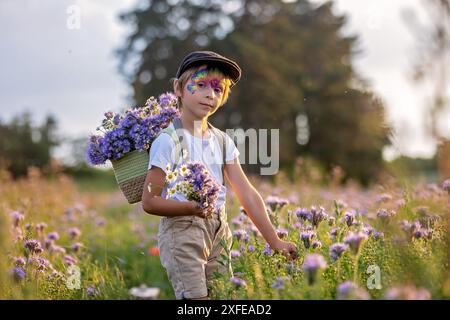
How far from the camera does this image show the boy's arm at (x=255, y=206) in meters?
3.15

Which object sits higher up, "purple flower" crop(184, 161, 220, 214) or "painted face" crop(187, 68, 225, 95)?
"painted face" crop(187, 68, 225, 95)

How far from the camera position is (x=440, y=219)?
129 inches

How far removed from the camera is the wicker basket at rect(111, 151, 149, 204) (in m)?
3.12

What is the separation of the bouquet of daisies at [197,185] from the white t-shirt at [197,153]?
0.48 feet

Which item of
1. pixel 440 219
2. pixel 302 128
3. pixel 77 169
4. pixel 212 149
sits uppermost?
pixel 302 128

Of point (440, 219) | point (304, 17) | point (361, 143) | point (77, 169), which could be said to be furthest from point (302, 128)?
point (440, 219)

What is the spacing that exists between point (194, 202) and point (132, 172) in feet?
1.71

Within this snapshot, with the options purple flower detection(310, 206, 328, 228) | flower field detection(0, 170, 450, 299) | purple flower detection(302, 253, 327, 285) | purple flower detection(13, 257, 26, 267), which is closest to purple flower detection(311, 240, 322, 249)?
flower field detection(0, 170, 450, 299)

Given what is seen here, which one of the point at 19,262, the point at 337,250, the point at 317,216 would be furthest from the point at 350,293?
the point at 19,262

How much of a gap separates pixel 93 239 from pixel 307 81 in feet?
61.3

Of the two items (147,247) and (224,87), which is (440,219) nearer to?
(224,87)

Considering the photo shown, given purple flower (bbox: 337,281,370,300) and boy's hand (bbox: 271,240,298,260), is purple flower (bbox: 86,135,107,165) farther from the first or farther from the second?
purple flower (bbox: 337,281,370,300)

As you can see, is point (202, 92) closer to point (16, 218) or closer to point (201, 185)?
point (201, 185)

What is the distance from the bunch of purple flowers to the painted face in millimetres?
201
